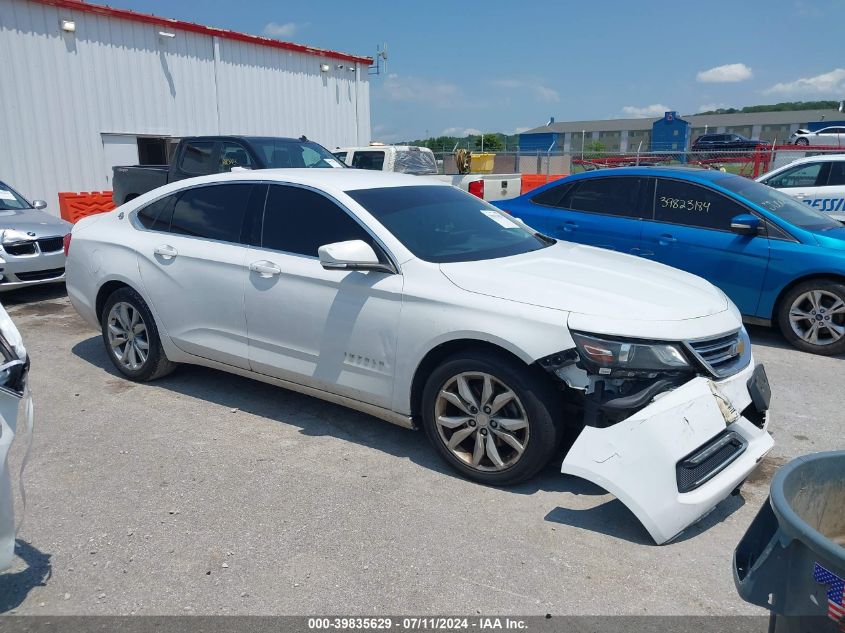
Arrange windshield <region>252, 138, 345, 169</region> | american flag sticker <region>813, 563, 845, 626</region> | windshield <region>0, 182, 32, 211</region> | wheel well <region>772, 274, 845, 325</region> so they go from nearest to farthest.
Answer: american flag sticker <region>813, 563, 845, 626</region>, wheel well <region>772, 274, 845, 325</region>, windshield <region>0, 182, 32, 211</region>, windshield <region>252, 138, 345, 169</region>

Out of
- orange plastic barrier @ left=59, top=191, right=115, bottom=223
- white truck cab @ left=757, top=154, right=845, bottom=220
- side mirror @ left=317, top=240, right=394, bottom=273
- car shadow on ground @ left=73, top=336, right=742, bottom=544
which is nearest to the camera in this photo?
car shadow on ground @ left=73, top=336, right=742, bottom=544

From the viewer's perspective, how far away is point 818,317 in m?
6.11

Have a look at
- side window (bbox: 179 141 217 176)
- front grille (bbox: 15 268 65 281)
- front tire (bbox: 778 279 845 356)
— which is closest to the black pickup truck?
side window (bbox: 179 141 217 176)

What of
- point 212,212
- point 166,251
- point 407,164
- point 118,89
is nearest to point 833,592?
point 212,212

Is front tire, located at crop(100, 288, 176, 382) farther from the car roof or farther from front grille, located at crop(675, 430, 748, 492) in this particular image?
front grille, located at crop(675, 430, 748, 492)

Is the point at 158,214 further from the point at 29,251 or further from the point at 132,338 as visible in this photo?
the point at 29,251

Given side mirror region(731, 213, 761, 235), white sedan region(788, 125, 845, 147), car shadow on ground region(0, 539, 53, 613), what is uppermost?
white sedan region(788, 125, 845, 147)

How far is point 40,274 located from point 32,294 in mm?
915

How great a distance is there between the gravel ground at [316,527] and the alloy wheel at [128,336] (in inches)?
17.3

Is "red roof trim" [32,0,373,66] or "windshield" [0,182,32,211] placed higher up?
"red roof trim" [32,0,373,66]

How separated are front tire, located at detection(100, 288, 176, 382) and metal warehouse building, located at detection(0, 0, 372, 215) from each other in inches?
420

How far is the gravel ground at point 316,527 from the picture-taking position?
279cm

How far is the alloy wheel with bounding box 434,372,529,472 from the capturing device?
3.51m

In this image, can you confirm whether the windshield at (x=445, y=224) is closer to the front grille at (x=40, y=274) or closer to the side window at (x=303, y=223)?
the side window at (x=303, y=223)
